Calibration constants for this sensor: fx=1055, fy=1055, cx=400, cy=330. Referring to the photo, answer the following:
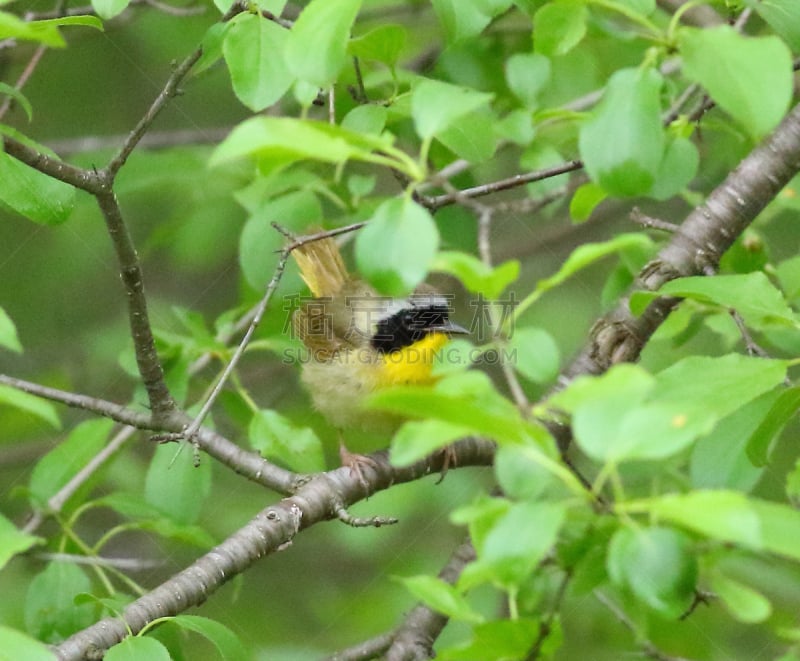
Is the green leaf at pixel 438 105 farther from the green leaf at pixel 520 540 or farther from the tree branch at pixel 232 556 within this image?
the tree branch at pixel 232 556

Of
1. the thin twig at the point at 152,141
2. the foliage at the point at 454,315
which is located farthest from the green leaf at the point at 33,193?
the thin twig at the point at 152,141

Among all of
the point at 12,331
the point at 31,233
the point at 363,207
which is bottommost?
the point at 31,233

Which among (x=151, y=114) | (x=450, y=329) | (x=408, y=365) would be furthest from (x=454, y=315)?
(x=151, y=114)

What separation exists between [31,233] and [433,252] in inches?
167

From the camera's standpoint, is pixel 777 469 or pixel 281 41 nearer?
pixel 281 41

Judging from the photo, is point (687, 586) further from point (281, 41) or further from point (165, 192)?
point (165, 192)

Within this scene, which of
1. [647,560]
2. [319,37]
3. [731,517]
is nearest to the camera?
[731,517]

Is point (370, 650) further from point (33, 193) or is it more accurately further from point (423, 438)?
point (423, 438)

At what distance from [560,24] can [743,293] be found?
1.91ft

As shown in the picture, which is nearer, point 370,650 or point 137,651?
point 137,651

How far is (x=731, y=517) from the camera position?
1.09 m

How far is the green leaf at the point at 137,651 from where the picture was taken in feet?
5.71

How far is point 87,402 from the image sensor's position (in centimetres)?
239

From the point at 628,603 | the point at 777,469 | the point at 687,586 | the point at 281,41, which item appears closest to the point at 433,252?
the point at 687,586
